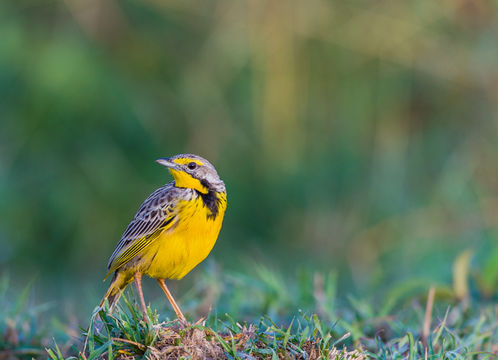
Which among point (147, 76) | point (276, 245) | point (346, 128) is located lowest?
point (276, 245)

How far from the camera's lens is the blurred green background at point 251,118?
26.6ft

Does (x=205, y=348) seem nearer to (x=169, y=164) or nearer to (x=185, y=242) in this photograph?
(x=185, y=242)

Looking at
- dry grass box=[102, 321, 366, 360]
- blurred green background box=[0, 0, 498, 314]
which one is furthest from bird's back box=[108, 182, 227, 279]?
blurred green background box=[0, 0, 498, 314]

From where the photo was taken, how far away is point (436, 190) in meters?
7.91

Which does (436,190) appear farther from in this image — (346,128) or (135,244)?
(135,244)

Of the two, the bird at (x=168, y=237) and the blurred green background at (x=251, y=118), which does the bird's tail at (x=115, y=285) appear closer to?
the bird at (x=168, y=237)

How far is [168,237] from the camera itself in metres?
3.78

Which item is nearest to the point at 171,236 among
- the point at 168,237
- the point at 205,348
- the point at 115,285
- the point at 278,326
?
the point at 168,237

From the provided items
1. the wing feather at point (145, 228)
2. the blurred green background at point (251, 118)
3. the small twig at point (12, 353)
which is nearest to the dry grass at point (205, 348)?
the wing feather at point (145, 228)

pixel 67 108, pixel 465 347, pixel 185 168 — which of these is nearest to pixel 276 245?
pixel 67 108

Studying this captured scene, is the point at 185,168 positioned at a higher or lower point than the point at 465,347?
higher

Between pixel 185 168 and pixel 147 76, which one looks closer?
pixel 185 168

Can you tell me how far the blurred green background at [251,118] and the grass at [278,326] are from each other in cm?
315

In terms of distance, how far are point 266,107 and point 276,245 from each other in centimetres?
143
